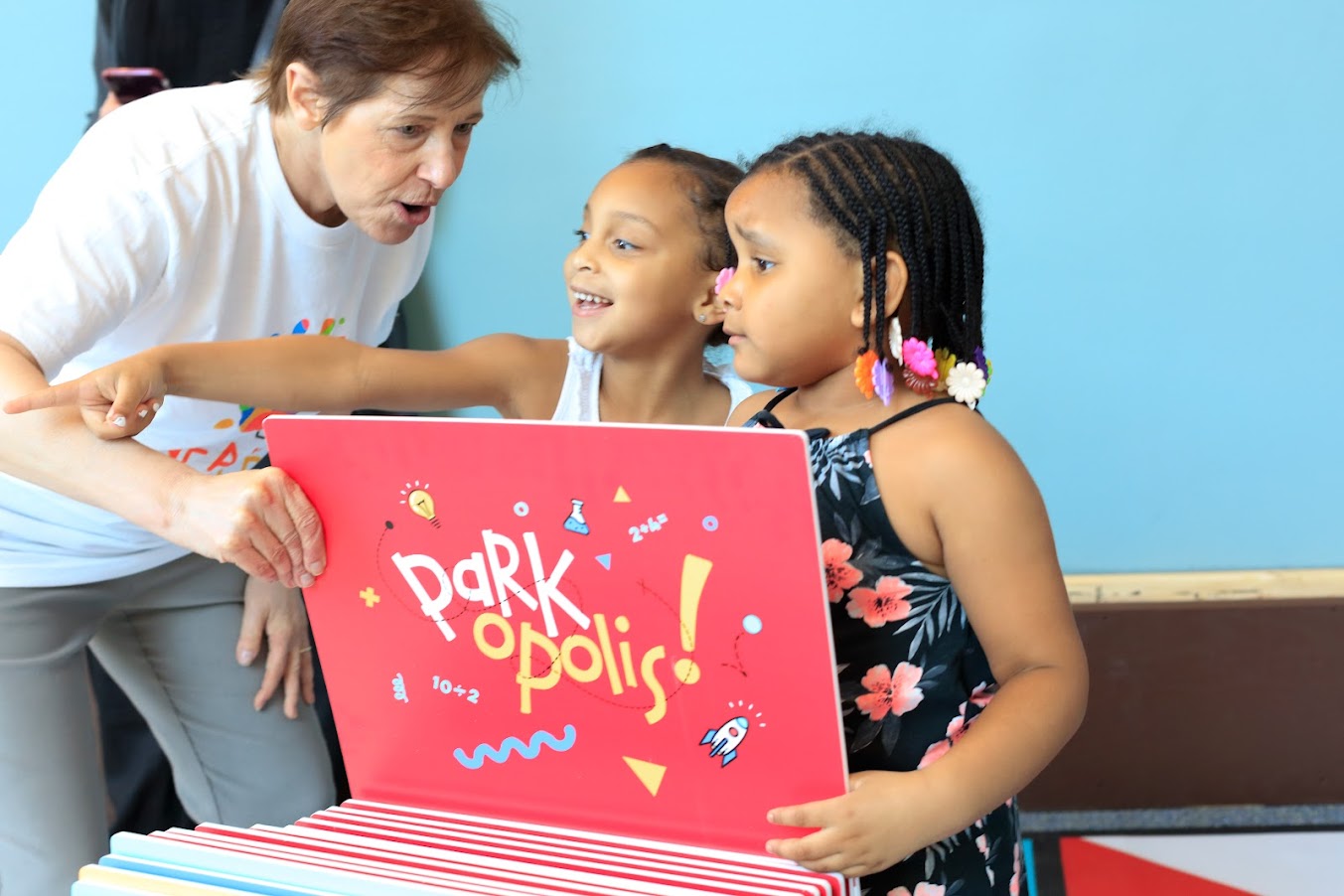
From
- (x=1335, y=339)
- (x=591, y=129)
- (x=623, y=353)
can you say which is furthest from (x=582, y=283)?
(x=1335, y=339)

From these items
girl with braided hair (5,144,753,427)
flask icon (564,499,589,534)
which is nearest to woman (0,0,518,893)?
girl with braided hair (5,144,753,427)

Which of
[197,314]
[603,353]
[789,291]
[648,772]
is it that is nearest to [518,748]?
[648,772]

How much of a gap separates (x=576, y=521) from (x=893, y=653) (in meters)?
0.31

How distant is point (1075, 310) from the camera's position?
2143mm

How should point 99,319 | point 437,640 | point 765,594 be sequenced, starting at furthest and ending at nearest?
point 99,319, point 437,640, point 765,594

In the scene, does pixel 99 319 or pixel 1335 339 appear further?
pixel 1335 339

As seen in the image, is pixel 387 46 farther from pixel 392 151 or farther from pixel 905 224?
pixel 905 224

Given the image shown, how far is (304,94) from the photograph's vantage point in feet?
4.45

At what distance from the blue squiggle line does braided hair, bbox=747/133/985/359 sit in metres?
0.38

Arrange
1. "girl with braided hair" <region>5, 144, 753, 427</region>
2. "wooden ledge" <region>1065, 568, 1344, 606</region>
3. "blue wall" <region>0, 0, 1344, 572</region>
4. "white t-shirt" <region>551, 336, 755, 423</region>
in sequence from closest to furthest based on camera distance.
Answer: "girl with braided hair" <region>5, 144, 753, 427</region> → "white t-shirt" <region>551, 336, 755, 423</region> → "blue wall" <region>0, 0, 1344, 572</region> → "wooden ledge" <region>1065, 568, 1344, 606</region>

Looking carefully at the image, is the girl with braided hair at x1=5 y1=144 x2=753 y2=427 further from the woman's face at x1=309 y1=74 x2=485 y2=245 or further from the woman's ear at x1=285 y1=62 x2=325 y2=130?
the woman's ear at x1=285 y1=62 x2=325 y2=130

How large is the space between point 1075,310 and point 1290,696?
29.1 inches

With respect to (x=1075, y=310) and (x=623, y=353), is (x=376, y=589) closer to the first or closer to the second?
(x=623, y=353)

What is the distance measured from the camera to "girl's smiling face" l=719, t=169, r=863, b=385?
102 cm
